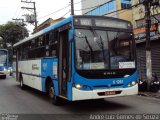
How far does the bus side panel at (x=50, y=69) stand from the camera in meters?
10.8

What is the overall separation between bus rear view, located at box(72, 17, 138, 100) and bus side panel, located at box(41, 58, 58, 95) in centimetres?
174

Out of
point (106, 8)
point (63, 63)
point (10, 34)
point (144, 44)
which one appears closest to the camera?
point (63, 63)

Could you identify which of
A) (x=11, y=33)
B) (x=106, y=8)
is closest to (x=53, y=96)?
(x=106, y=8)

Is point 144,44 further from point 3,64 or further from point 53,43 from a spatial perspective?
point 3,64

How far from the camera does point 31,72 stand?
1475cm

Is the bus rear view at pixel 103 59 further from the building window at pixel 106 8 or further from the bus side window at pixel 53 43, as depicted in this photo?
the building window at pixel 106 8

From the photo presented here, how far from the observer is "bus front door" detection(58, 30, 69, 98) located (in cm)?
983

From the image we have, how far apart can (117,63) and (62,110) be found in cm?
241

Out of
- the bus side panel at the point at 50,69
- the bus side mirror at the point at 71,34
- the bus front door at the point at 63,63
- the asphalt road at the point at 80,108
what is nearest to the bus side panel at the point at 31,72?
the bus side panel at the point at 50,69

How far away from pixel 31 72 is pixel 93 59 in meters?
6.12

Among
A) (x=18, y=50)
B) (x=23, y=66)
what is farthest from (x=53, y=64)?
(x=18, y=50)

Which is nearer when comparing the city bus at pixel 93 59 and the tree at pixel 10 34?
the city bus at pixel 93 59

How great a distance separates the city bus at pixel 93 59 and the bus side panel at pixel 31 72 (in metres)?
2.40

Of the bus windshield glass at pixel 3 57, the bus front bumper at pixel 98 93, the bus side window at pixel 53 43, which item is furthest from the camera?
the bus windshield glass at pixel 3 57
